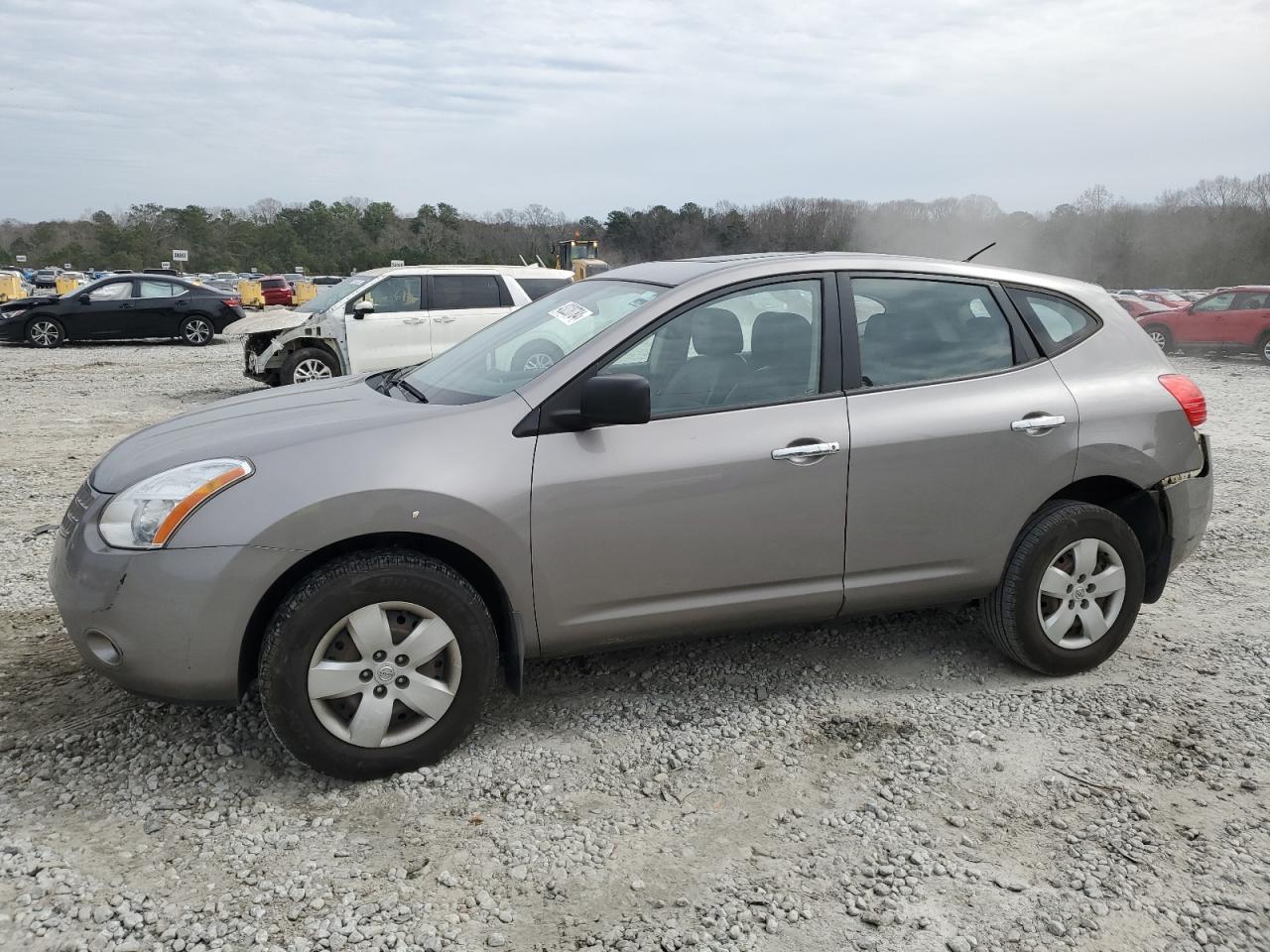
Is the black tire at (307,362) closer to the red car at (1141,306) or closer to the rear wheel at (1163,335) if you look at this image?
the rear wheel at (1163,335)

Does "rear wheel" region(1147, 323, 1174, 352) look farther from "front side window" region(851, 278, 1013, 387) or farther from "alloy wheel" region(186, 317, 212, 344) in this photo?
"alloy wheel" region(186, 317, 212, 344)

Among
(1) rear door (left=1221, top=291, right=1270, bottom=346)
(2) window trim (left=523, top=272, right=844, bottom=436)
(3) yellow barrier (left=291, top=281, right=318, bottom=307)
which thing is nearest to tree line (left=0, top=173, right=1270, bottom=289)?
(3) yellow barrier (left=291, top=281, right=318, bottom=307)

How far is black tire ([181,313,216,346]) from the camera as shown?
21.1 metres

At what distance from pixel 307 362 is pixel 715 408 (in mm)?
9696

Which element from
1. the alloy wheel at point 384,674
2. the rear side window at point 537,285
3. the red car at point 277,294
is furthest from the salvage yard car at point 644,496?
the red car at point 277,294

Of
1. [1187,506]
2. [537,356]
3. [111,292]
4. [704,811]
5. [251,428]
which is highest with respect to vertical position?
[111,292]

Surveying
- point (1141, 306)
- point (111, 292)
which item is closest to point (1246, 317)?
point (1141, 306)

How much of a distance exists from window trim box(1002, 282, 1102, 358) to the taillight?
0.36 metres

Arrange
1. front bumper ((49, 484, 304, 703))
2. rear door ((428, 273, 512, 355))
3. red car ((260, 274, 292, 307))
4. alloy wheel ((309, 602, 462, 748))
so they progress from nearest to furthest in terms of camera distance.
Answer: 1. front bumper ((49, 484, 304, 703))
2. alloy wheel ((309, 602, 462, 748))
3. rear door ((428, 273, 512, 355))
4. red car ((260, 274, 292, 307))

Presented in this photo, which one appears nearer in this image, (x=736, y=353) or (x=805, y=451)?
(x=805, y=451)

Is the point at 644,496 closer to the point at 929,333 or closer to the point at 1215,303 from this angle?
the point at 929,333

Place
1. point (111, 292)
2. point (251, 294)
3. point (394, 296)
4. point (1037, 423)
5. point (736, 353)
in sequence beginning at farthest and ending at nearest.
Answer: point (251, 294) < point (111, 292) < point (394, 296) < point (1037, 423) < point (736, 353)

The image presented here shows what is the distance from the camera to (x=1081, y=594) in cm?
400

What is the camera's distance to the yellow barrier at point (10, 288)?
32.7m
